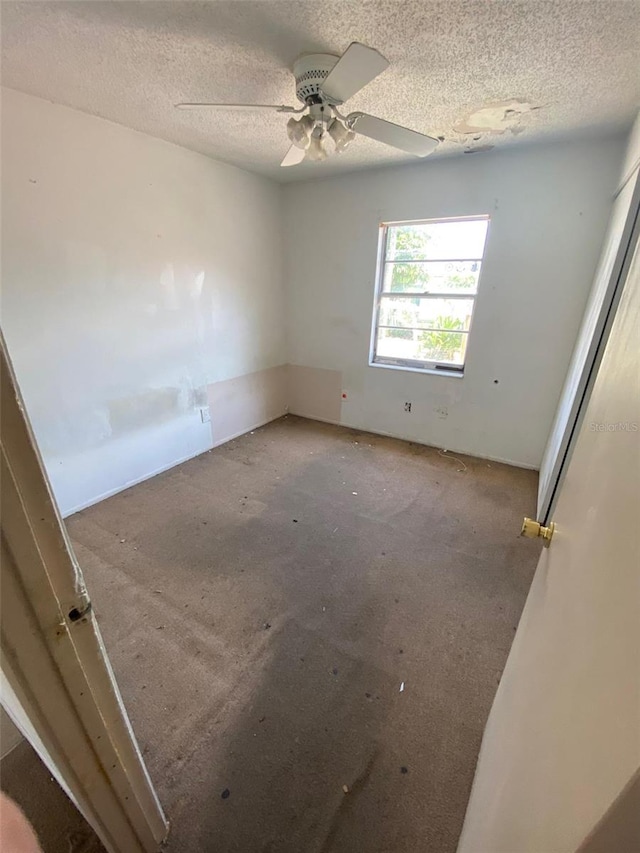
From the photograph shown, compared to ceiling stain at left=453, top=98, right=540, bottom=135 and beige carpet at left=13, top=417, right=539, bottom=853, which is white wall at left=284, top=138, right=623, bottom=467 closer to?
ceiling stain at left=453, top=98, right=540, bottom=135

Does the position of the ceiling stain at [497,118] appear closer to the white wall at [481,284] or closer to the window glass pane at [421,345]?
the white wall at [481,284]

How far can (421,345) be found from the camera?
342 cm

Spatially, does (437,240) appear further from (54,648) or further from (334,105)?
(54,648)

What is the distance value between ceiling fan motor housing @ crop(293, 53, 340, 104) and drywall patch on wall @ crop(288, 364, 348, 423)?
245 centimetres

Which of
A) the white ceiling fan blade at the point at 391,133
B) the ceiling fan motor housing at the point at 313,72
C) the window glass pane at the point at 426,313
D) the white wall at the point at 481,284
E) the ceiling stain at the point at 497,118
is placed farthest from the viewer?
the window glass pane at the point at 426,313

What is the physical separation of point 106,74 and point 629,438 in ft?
8.36

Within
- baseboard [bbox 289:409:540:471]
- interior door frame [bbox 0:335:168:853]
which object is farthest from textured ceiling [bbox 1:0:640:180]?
baseboard [bbox 289:409:540:471]

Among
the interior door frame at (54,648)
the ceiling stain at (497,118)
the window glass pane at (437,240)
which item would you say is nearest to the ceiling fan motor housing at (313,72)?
the ceiling stain at (497,118)

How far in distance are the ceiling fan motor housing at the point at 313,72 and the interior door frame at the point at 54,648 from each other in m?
1.83

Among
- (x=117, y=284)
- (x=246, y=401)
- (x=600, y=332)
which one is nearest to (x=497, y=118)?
(x=600, y=332)

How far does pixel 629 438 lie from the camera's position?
0.47 m

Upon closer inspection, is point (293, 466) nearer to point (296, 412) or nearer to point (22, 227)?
point (296, 412)

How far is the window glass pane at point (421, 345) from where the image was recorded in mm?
3234

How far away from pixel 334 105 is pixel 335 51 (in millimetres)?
176
